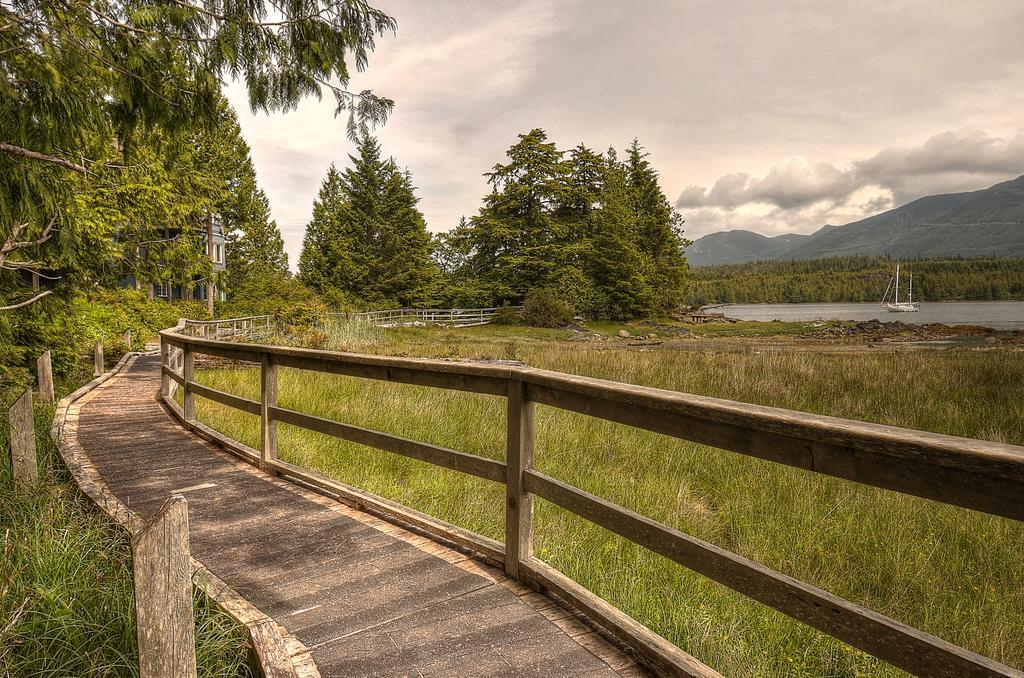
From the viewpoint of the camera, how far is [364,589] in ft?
10.3

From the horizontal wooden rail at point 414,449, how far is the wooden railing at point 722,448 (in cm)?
1

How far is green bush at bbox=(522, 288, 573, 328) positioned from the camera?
4350 centimetres

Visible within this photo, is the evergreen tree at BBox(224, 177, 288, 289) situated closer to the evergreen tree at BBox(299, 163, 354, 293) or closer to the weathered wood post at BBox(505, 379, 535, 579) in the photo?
the evergreen tree at BBox(299, 163, 354, 293)

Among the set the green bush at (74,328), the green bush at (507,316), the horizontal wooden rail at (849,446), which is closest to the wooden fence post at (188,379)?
the green bush at (74,328)

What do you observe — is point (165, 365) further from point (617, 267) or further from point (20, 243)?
point (617, 267)

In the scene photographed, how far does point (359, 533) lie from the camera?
3926 mm

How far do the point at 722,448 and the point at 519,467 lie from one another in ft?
4.15

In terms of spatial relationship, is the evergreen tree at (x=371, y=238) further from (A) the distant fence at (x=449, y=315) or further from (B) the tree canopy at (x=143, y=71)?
(B) the tree canopy at (x=143, y=71)

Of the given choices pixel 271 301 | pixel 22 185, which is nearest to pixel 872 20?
pixel 22 185

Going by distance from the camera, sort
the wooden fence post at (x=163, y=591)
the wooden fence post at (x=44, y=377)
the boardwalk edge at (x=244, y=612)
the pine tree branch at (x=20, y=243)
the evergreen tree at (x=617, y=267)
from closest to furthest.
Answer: the wooden fence post at (x=163, y=591) < the boardwalk edge at (x=244, y=612) < the pine tree branch at (x=20, y=243) < the wooden fence post at (x=44, y=377) < the evergreen tree at (x=617, y=267)

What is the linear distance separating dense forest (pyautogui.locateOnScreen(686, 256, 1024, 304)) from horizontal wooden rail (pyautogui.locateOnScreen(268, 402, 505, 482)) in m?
114

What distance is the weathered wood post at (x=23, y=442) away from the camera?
457 cm

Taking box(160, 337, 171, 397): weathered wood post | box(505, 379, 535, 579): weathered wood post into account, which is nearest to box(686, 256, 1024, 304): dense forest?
box(160, 337, 171, 397): weathered wood post

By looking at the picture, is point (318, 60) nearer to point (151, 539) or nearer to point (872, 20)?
point (151, 539)
